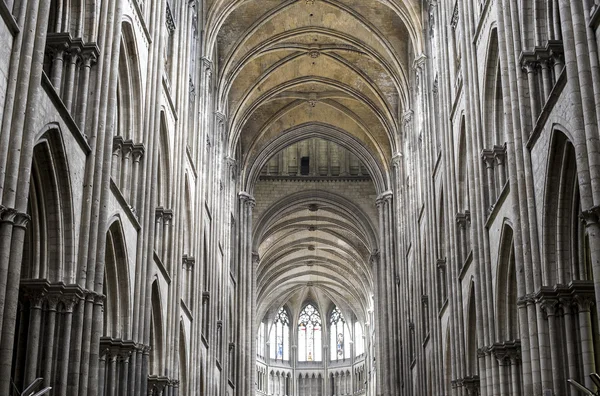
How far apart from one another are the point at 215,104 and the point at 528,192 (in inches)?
990

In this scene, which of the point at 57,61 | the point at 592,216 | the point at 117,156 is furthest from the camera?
the point at 117,156

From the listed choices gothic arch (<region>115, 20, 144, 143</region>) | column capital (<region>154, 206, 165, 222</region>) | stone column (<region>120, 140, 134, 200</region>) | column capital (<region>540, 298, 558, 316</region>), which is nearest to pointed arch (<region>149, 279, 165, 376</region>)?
column capital (<region>154, 206, 165, 222</region>)

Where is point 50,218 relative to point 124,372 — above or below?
above

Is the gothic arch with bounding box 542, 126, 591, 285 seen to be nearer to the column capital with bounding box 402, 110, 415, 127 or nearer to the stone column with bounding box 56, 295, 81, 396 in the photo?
the stone column with bounding box 56, 295, 81, 396

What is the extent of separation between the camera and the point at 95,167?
1903 centimetres

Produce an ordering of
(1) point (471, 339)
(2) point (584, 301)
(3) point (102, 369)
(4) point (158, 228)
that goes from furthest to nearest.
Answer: (4) point (158, 228) → (1) point (471, 339) → (3) point (102, 369) → (2) point (584, 301)

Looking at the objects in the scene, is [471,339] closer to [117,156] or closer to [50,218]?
[117,156]

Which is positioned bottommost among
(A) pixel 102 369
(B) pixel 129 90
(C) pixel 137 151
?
(A) pixel 102 369

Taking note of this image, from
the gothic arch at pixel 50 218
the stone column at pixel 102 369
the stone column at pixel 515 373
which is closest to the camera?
the gothic arch at pixel 50 218

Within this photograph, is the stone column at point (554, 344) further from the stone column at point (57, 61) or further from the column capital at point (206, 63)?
the column capital at point (206, 63)

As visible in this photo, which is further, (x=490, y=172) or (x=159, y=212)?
(x=159, y=212)

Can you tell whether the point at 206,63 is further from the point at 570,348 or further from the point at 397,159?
the point at 570,348

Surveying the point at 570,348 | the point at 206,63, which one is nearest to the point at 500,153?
the point at 570,348

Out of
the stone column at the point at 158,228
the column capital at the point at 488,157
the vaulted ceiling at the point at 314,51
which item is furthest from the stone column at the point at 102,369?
the vaulted ceiling at the point at 314,51
